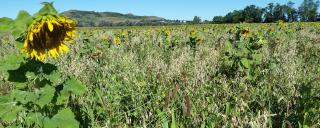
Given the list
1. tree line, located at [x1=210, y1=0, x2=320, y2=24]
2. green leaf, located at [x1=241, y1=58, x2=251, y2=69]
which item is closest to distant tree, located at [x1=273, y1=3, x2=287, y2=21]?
tree line, located at [x1=210, y1=0, x2=320, y2=24]

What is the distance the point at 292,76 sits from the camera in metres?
4.18

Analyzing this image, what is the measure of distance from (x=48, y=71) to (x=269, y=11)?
117 metres

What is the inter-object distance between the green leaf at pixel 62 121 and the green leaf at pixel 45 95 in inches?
8.0

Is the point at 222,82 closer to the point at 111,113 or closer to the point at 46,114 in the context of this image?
the point at 111,113

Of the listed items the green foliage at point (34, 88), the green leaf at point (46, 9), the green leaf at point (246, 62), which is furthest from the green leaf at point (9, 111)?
the green leaf at point (246, 62)

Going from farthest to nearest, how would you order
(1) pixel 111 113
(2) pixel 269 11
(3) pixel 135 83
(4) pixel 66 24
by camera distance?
(2) pixel 269 11
(3) pixel 135 83
(1) pixel 111 113
(4) pixel 66 24

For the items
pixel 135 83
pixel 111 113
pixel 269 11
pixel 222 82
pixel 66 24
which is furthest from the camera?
pixel 269 11

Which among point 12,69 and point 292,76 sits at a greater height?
point 12,69

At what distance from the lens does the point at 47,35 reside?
8.52ft

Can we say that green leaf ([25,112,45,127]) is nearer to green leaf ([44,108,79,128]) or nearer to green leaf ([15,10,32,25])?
green leaf ([44,108,79,128])

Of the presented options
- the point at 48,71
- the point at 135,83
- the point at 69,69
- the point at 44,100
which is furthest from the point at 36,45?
the point at 69,69

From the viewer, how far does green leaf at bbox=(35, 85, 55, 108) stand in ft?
8.27

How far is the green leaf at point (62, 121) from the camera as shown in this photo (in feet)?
8.75

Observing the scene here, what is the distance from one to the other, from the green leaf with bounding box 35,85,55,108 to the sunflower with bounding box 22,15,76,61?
0.19 metres
